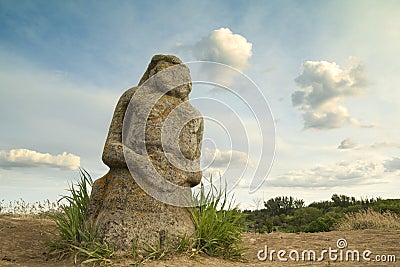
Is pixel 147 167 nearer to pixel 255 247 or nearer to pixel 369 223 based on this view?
pixel 255 247

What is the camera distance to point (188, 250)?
5824 millimetres

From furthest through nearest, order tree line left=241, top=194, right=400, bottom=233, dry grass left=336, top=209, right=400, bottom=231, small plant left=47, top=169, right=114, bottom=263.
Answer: tree line left=241, top=194, right=400, bottom=233 → dry grass left=336, top=209, right=400, bottom=231 → small plant left=47, top=169, right=114, bottom=263

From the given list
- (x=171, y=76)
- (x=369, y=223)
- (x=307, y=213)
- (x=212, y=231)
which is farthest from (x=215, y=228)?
(x=307, y=213)

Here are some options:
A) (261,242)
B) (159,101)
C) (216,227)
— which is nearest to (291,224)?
(261,242)

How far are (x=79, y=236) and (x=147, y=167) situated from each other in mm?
1610

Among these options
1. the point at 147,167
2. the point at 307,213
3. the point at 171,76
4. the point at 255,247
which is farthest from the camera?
the point at 307,213

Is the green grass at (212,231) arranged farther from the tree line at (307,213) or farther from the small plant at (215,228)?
the tree line at (307,213)

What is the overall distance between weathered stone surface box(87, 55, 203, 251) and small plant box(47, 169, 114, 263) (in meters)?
0.16

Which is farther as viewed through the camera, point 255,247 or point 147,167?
point 255,247

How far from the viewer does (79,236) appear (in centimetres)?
618

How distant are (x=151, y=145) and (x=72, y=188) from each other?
5.94 ft

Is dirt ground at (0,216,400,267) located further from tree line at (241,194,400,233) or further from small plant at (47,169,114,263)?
tree line at (241,194,400,233)

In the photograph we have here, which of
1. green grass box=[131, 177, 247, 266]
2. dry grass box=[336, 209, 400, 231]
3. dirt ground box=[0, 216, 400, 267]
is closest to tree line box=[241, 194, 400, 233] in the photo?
dry grass box=[336, 209, 400, 231]

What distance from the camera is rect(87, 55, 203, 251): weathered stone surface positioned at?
5.68 meters
